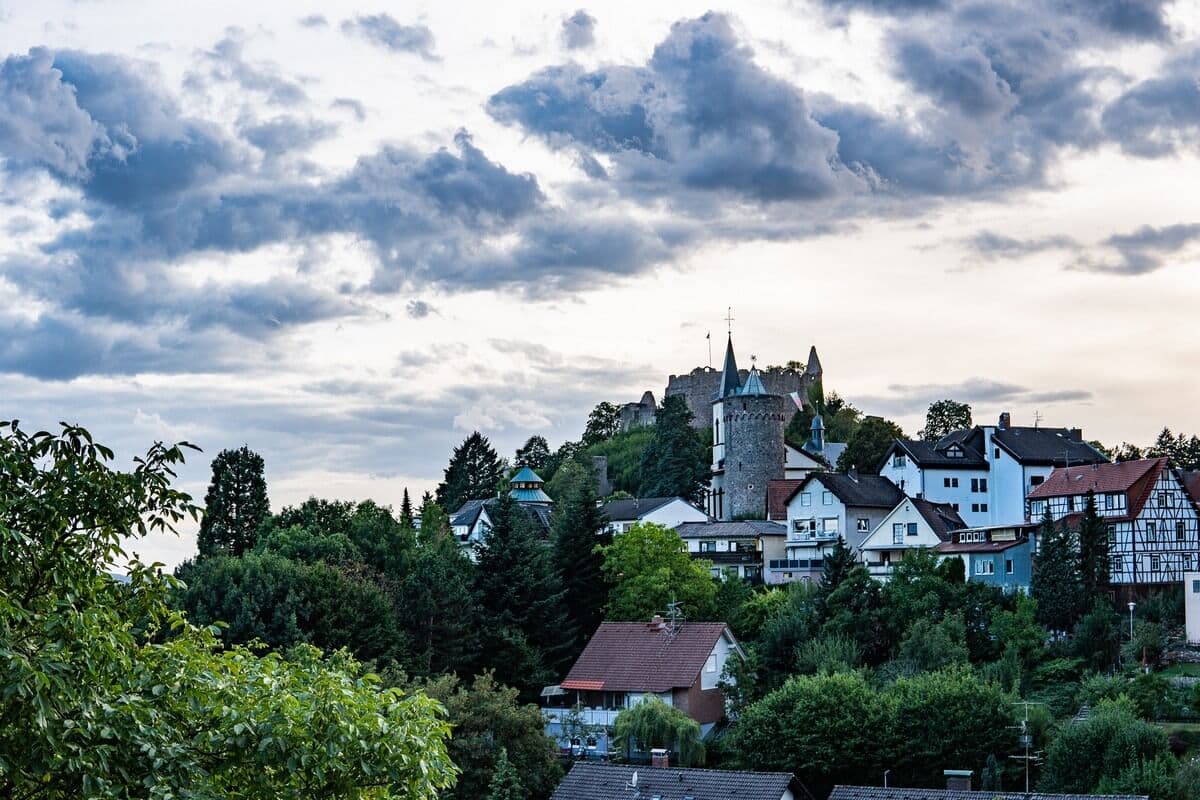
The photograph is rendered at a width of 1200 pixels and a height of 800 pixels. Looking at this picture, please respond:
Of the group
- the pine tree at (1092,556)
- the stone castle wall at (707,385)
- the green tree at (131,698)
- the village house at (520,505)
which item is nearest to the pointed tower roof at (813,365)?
the stone castle wall at (707,385)

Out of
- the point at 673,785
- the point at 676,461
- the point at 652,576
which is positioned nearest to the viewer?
the point at 673,785

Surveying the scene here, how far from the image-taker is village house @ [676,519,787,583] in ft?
255

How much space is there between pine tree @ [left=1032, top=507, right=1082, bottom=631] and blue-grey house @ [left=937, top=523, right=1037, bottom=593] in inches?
105

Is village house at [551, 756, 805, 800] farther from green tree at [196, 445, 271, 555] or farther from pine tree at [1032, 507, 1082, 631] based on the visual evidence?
green tree at [196, 445, 271, 555]

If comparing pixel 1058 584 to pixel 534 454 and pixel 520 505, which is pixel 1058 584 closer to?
pixel 520 505

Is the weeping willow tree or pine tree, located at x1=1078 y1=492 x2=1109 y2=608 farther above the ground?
pine tree, located at x1=1078 y1=492 x2=1109 y2=608

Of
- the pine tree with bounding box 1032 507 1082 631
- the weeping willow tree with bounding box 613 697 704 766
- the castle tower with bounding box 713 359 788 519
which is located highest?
the castle tower with bounding box 713 359 788 519

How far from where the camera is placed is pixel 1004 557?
6197 centimetres

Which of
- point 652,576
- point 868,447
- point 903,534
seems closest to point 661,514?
point 868,447

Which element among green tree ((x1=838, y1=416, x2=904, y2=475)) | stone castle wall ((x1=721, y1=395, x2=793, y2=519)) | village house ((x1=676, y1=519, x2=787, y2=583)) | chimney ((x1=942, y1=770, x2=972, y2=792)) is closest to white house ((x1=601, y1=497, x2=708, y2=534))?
stone castle wall ((x1=721, y1=395, x2=793, y2=519))

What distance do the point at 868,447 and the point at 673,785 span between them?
5331cm

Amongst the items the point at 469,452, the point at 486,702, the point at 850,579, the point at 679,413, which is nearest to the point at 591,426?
the point at 469,452

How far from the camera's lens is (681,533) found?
3174 inches

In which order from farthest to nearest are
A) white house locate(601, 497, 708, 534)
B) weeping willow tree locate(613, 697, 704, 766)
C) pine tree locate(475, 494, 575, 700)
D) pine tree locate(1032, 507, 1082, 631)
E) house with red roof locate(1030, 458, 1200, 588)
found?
white house locate(601, 497, 708, 534)
house with red roof locate(1030, 458, 1200, 588)
pine tree locate(475, 494, 575, 700)
pine tree locate(1032, 507, 1082, 631)
weeping willow tree locate(613, 697, 704, 766)
